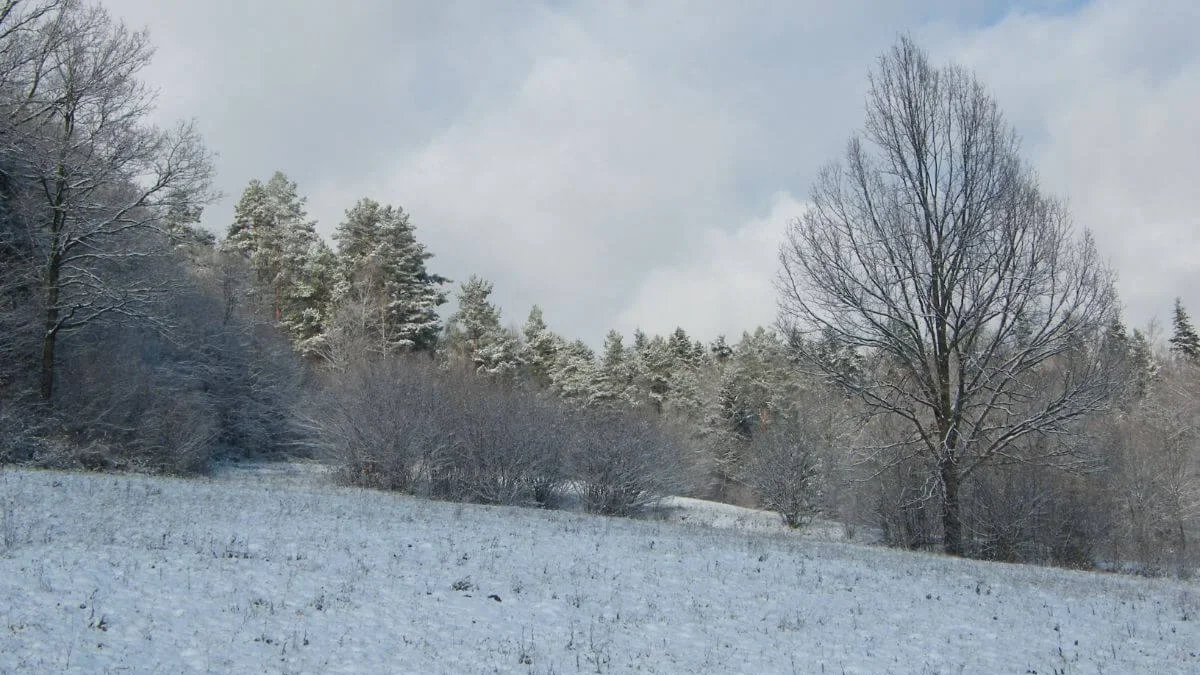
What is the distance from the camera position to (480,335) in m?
50.2

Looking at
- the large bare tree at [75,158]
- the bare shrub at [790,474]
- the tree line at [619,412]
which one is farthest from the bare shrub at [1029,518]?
the large bare tree at [75,158]

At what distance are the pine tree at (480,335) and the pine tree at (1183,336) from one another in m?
52.1

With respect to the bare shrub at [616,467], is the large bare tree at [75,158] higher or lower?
higher

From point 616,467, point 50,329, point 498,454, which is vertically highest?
point 50,329

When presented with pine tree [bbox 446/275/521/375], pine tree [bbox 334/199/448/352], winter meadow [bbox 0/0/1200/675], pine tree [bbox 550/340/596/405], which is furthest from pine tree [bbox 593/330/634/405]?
winter meadow [bbox 0/0/1200/675]

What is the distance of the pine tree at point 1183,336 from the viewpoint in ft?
195

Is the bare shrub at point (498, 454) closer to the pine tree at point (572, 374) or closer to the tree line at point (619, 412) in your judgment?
the tree line at point (619, 412)

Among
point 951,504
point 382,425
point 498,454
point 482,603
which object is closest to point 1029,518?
point 951,504

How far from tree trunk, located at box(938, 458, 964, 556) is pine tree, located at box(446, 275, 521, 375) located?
1252 inches

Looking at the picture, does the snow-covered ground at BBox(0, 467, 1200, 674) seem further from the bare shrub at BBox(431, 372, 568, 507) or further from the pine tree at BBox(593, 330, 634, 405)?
the pine tree at BBox(593, 330, 634, 405)

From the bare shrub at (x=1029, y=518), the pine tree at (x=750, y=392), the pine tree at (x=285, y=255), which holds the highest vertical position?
the pine tree at (x=285, y=255)

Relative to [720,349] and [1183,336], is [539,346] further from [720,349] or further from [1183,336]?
[1183,336]

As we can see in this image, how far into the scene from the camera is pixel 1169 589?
44.4 feet

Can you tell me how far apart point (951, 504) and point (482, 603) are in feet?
41.6
